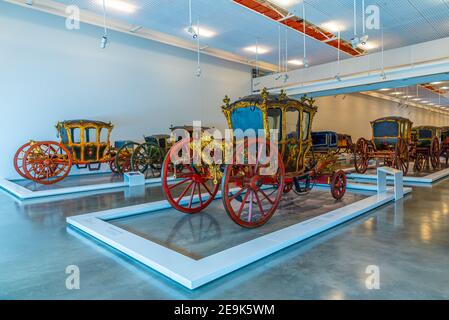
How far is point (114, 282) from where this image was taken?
2.26m

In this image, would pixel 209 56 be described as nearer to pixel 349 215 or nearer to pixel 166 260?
pixel 349 215

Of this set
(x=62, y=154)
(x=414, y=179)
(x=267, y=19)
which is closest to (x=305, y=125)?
(x=414, y=179)

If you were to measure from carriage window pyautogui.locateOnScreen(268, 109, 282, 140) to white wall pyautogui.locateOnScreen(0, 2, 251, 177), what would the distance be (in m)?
7.59

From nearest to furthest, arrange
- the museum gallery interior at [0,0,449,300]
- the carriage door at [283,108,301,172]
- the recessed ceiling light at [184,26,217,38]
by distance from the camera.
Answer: the museum gallery interior at [0,0,449,300] < the carriage door at [283,108,301,172] < the recessed ceiling light at [184,26,217,38]

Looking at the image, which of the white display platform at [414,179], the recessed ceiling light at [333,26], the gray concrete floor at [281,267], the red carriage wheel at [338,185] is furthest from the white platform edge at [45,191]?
the recessed ceiling light at [333,26]

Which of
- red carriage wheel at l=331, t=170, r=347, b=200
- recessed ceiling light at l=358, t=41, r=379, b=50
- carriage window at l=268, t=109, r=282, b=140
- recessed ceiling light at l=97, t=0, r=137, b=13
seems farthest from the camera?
recessed ceiling light at l=358, t=41, r=379, b=50

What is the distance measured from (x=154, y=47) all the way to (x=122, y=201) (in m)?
7.71

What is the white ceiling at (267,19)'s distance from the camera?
7.78 m

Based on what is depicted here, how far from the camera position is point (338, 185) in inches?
211

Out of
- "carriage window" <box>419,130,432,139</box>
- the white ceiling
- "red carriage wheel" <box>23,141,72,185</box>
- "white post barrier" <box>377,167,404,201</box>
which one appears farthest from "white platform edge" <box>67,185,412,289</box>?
"carriage window" <box>419,130,432,139</box>

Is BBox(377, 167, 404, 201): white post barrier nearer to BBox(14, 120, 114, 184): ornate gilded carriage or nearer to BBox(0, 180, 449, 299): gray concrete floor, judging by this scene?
BBox(0, 180, 449, 299): gray concrete floor

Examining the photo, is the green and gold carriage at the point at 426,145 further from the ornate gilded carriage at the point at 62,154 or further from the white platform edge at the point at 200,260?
the ornate gilded carriage at the point at 62,154

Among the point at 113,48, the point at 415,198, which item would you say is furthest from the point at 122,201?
the point at 113,48

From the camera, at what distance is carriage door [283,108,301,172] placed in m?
4.05
